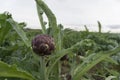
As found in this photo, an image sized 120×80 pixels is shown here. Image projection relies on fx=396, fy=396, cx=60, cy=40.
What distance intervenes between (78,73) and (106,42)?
1.89 metres

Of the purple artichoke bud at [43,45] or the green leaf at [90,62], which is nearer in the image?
the purple artichoke bud at [43,45]

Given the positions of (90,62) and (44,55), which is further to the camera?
(90,62)

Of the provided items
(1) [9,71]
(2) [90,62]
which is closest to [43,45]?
(1) [9,71]

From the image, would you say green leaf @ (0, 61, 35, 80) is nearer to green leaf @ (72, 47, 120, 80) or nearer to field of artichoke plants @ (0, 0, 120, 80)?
field of artichoke plants @ (0, 0, 120, 80)

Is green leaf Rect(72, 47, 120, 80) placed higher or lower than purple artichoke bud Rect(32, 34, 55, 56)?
lower

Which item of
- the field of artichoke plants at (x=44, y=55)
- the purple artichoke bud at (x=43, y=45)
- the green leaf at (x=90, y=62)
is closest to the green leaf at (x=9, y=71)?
the field of artichoke plants at (x=44, y=55)

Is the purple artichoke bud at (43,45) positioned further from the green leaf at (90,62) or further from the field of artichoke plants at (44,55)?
the green leaf at (90,62)

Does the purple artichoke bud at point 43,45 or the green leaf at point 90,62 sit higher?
the purple artichoke bud at point 43,45

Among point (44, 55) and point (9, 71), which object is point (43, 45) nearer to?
point (44, 55)

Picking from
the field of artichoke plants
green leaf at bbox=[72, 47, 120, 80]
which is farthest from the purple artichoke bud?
green leaf at bbox=[72, 47, 120, 80]

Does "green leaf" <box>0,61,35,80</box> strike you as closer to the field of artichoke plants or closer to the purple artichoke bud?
the field of artichoke plants

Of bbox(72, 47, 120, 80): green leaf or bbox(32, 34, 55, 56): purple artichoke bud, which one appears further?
bbox(72, 47, 120, 80): green leaf

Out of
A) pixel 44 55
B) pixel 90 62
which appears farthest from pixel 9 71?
pixel 90 62

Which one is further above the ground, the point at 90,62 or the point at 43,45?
the point at 43,45
